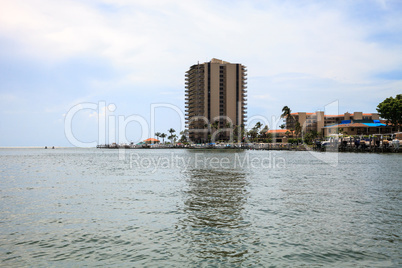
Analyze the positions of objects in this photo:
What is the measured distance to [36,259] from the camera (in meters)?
10.7

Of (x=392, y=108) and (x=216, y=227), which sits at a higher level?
(x=392, y=108)

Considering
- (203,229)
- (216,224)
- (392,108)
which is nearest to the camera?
(203,229)

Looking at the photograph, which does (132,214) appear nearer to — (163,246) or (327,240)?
(163,246)

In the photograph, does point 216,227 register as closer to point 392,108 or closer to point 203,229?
point 203,229

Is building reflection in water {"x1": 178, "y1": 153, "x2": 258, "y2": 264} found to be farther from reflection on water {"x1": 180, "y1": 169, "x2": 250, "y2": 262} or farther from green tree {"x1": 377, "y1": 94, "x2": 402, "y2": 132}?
green tree {"x1": 377, "y1": 94, "x2": 402, "y2": 132}

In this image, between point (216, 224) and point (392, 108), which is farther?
point (392, 108)

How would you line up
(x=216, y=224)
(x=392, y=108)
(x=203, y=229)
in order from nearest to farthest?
1. (x=203, y=229)
2. (x=216, y=224)
3. (x=392, y=108)

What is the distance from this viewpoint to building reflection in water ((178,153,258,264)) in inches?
440

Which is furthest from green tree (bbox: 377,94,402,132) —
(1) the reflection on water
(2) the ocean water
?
(1) the reflection on water

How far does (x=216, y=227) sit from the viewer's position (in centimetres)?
1443

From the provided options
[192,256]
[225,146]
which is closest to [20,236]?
[192,256]

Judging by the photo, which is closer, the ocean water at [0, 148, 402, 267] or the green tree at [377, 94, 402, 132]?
the ocean water at [0, 148, 402, 267]

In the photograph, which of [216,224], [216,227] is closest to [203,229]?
[216,227]

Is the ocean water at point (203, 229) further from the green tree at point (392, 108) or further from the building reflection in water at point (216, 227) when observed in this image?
the green tree at point (392, 108)
